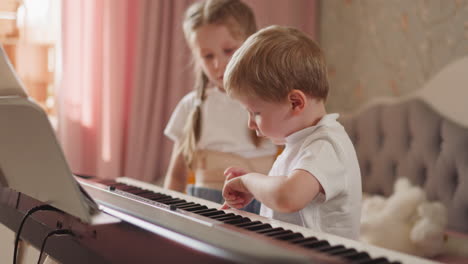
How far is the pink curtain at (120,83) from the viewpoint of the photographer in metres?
3.17

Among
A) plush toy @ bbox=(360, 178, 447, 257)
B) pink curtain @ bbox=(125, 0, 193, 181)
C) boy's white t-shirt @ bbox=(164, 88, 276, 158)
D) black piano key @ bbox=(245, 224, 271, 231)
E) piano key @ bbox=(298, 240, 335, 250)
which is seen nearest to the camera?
piano key @ bbox=(298, 240, 335, 250)

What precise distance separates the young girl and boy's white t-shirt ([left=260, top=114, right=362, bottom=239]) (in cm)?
61

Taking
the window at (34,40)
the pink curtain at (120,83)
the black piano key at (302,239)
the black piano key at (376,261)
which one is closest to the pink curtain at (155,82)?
the pink curtain at (120,83)

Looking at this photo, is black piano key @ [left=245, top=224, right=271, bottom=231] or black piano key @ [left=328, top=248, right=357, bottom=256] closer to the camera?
black piano key @ [left=328, top=248, right=357, bottom=256]

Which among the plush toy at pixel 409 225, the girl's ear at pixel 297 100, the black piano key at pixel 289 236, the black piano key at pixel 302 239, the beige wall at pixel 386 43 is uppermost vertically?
the beige wall at pixel 386 43

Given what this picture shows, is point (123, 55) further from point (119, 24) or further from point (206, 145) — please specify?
point (206, 145)

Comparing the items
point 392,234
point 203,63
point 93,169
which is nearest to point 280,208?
point 203,63

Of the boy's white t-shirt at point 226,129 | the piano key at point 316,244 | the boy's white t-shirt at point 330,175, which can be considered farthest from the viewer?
the boy's white t-shirt at point 226,129

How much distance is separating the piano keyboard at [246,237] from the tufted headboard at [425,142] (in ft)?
5.91

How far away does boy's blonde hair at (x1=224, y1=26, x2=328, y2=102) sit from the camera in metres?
1.10

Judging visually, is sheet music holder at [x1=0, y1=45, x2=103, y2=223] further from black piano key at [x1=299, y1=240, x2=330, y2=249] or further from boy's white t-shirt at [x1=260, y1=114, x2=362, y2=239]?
boy's white t-shirt at [x1=260, y1=114, x2=362, y2=239]

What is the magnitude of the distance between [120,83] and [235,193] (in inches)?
88.9

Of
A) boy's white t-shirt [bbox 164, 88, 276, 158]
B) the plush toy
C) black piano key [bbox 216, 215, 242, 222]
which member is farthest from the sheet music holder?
the plush toy

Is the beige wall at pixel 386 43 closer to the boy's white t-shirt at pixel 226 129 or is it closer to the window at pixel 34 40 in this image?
the boy's white t-shirt at pixel 226 129
